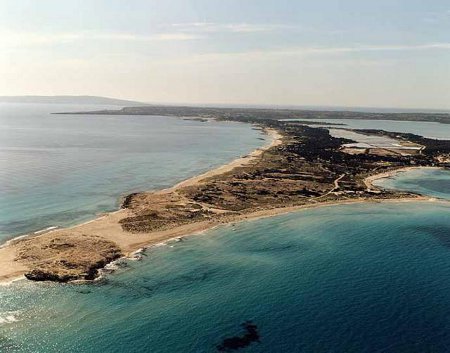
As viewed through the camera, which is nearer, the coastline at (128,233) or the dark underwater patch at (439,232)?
the coastline at (128,233)

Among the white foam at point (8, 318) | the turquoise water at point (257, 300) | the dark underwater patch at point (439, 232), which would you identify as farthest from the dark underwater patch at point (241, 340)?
the dark underwater patch at point (439, 232)

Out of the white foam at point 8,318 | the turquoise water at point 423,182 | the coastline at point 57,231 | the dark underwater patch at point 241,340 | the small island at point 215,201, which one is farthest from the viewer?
the turquoise water at point 423,182

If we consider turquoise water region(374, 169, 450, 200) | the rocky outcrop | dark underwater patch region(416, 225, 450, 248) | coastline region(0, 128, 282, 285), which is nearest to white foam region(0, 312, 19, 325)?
coastline region(0, 128, 282, 285)

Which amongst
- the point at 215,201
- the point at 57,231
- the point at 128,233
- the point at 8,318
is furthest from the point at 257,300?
the point at 215,201

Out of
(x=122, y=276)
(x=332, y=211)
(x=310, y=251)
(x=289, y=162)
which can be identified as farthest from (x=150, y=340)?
(x=289, y=162)

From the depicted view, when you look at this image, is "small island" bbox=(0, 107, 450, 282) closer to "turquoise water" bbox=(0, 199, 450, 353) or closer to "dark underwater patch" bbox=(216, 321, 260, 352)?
"turquoise water" bbox=(0, 199, 450, 353)

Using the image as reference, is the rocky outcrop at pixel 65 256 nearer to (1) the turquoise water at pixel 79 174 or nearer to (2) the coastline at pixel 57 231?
(2) the coastline at pixel 57 231
